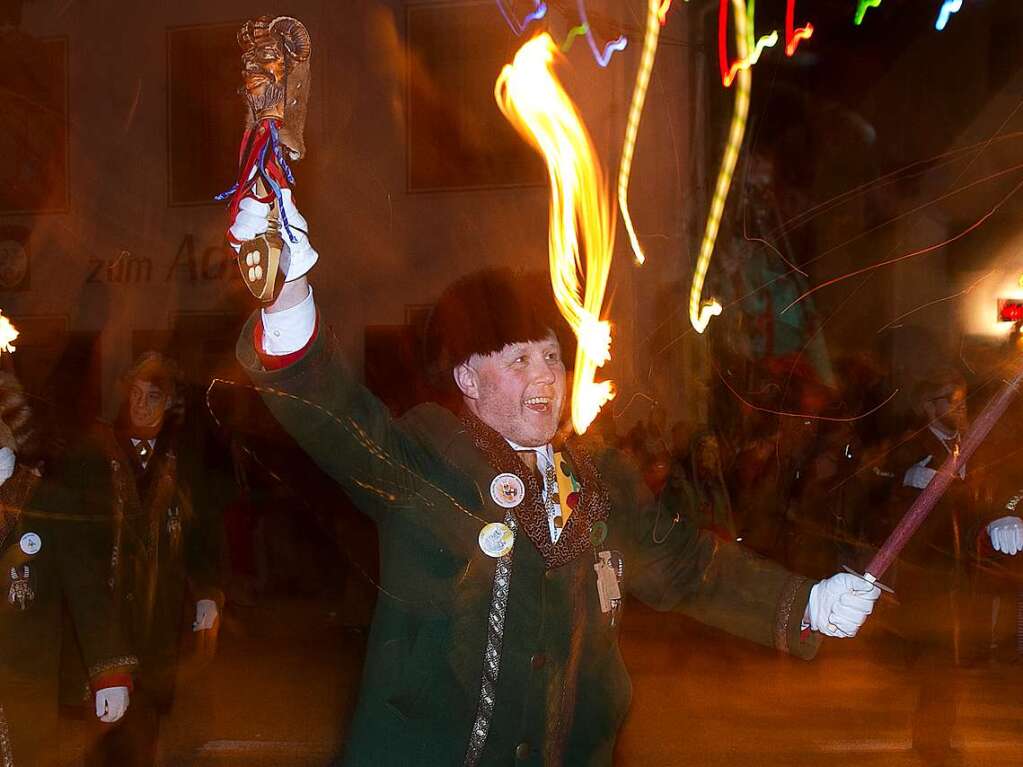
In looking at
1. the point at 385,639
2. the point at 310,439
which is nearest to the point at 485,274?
the point at 310,439

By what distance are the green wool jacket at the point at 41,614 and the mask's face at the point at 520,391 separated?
151 cm

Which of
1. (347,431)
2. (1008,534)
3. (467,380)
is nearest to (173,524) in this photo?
(467,380)

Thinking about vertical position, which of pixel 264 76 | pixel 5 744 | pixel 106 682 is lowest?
pixel 5 744

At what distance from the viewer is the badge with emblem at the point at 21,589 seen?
11.9 ft

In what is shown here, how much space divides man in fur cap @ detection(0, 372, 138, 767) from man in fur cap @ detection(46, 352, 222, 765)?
359mm

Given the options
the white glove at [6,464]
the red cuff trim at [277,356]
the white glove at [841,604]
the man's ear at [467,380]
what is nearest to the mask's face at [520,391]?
the man's ear at [467,380]

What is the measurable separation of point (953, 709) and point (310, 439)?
12.3 feet

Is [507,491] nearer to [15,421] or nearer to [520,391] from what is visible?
[520,391]

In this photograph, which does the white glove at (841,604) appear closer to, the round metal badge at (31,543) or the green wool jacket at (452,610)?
the green wool jacket at (452,610)

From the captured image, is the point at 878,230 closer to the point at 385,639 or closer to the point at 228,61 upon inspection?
the point at 228,61

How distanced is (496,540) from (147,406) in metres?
2.33

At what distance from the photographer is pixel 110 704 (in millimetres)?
3830

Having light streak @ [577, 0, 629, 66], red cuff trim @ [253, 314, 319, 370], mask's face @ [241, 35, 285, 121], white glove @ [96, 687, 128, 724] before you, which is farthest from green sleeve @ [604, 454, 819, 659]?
light streak @ [577, 0, 629, 66]

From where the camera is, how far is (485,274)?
3.01 m
